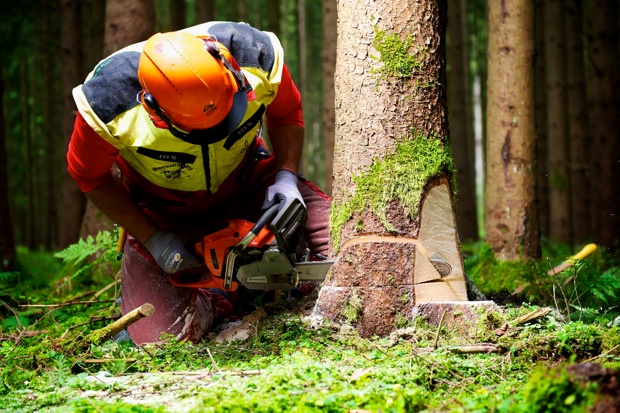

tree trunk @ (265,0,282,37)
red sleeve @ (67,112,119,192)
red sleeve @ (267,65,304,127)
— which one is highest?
tree trunk @ (265,0,282,37)

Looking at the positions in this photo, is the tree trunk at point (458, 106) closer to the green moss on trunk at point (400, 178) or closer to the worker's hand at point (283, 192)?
the worker's hand at point (283, 192)

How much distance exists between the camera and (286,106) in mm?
4238

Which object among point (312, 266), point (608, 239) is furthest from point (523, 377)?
point (608, 239)

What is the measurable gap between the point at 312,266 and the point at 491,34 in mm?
3449

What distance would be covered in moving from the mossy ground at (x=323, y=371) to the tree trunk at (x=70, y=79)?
25.3 ft

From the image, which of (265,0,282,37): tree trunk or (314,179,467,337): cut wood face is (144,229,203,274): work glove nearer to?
(314,179,467,337): cut wood face

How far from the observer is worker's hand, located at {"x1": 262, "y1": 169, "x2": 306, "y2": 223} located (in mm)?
3696

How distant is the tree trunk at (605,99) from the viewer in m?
8.85

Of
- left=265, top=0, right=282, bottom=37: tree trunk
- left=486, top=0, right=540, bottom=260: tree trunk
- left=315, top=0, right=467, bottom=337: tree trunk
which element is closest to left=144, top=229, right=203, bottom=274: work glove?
left=315, top=0, right=467, bottom=337: tree trunk

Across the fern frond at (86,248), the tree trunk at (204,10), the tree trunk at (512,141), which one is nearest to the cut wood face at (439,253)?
the tree trunk at (512,141)

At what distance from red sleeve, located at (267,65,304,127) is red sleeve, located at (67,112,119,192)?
1.03 m

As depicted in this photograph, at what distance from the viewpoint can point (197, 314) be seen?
4.16 metres

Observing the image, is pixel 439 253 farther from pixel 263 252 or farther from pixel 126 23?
pixel 126 23

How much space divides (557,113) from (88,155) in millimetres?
8467
